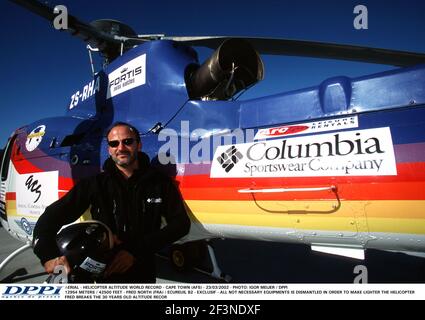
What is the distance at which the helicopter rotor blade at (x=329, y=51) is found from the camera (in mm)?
3180

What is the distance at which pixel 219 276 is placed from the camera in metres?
4.20

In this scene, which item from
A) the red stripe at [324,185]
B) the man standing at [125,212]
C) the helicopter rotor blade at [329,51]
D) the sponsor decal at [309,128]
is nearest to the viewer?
the red stripe at [324,185]

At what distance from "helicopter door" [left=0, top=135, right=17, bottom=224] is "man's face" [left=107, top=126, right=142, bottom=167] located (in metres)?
2.96

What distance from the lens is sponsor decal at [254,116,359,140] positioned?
2.16m

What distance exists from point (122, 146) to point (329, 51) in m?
2.70

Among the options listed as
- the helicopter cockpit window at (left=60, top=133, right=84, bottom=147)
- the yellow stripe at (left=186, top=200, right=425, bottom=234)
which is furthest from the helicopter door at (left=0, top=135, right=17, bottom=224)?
the yellow stripe at (left=186, top=200, right=425, bottom=234)

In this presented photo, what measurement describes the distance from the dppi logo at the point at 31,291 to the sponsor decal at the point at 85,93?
292cm

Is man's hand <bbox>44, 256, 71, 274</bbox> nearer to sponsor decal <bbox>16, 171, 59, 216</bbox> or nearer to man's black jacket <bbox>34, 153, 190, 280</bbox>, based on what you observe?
man's black jacket <bbox>34, 153, 190, 280</bbox>

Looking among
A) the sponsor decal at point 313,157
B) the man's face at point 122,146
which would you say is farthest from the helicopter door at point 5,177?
the sponsor decal at point 313,157

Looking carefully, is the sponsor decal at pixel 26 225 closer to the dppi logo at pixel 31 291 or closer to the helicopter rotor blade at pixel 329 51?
the dppi logo at pixel 31 291

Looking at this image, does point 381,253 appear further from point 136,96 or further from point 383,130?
point 136,96

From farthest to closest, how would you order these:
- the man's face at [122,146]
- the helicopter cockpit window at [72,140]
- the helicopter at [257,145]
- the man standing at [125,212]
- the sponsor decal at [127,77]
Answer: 1. the helicopter cockpit window at [72,140]
2. the sponsor decal at [127,77]
3. the man's face at [122,146]
4. the man standing at [125,212]
5. the helicopter at [257,145]

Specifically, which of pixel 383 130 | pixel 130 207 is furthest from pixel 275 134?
pixel 130 207

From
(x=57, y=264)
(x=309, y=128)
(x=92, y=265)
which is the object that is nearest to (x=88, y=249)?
(x=92, y=265)
